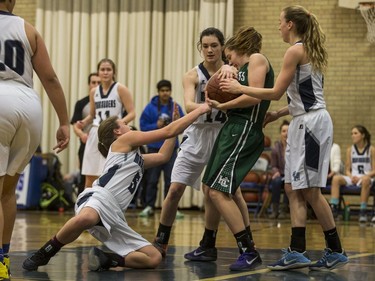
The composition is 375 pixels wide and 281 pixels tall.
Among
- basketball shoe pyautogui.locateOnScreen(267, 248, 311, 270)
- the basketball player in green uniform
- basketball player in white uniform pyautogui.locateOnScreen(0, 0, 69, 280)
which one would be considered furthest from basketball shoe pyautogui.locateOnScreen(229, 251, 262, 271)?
basketball player in white uniform pyautogui.locateOnScreen(0, 0, 69, 280)

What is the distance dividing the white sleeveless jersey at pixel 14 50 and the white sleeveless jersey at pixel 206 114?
1760 millimetres

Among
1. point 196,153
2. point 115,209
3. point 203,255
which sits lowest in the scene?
point 203,255

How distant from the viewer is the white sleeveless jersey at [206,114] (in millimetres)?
6117

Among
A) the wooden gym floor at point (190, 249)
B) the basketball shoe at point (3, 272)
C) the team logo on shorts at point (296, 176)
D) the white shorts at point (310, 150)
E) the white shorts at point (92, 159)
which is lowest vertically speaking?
the wooden gym floor at point (190, 249)

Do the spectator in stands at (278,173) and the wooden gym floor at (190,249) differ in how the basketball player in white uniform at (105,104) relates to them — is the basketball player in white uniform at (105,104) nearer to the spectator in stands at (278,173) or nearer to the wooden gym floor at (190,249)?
the wooden gym floor at (190,249)

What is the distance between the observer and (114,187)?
215 inches

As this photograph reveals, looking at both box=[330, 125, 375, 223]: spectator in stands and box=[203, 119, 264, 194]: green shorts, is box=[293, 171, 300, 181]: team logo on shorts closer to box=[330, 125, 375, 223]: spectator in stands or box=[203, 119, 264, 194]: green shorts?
box=[203, 119, 264, 194]: green shorts

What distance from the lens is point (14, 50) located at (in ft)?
15.1

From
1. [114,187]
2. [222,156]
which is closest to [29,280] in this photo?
[114,187]

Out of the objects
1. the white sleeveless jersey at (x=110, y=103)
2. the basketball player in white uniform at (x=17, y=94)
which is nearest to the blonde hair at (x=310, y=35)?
the basketball player in white uniform at (x=17, y=94)

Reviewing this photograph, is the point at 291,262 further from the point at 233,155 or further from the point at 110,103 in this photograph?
the point at 110,103

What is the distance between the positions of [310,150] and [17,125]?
186cm

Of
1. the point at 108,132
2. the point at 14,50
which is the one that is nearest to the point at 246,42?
the point at 108,132

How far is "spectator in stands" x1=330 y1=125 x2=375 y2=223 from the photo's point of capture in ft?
39.5
